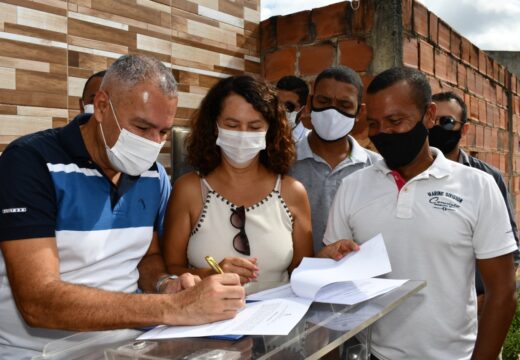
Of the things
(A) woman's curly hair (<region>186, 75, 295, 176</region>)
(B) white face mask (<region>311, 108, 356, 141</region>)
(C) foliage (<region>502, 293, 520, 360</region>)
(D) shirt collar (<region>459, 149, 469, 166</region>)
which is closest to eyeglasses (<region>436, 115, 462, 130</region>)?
(D) shirt collar (<region>459, 149, 469, 166</region>)

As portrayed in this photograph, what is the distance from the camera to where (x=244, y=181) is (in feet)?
6.52

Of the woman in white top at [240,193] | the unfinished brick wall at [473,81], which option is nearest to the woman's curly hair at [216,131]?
the woman in white top at [240,193]

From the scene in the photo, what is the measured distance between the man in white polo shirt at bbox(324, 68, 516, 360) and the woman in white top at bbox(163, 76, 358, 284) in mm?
310

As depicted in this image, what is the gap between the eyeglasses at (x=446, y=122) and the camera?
256 centimetres

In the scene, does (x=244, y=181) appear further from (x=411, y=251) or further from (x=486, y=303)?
(x=486, y=303)

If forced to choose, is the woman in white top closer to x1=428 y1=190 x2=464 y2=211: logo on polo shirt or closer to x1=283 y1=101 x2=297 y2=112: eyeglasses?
x1=428 y1=190 x2=464 y2=211: logo on polo shirt

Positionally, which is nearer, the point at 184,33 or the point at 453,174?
the point at 453,174

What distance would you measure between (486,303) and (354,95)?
126 centimetres

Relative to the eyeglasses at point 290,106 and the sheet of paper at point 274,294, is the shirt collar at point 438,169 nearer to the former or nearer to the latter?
the sheet of paper at point 274,294

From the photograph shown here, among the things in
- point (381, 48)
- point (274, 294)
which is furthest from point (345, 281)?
point (381, 48)

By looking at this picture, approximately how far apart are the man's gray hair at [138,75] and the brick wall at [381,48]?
1.57 meters

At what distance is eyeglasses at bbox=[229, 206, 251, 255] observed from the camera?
184 centimetres

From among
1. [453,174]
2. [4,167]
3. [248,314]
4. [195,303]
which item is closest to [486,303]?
[453,174]

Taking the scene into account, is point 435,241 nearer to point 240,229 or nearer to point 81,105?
point 240,229
